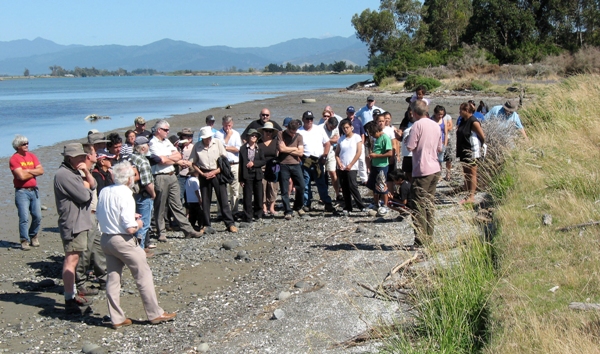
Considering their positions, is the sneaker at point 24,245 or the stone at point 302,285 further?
the sneaker at point 24,245

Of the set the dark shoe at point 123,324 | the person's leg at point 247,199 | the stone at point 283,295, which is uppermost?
the person's leg at point 247,199

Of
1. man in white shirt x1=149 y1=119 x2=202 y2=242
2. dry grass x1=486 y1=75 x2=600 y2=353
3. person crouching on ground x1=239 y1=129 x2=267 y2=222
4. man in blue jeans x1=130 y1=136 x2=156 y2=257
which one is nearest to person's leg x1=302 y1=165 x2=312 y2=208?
person crouching on ground x1=239 y1=129 x2=267 y2=222

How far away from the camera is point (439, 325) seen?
17.8 feet

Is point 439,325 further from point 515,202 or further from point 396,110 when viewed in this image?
point 396,110

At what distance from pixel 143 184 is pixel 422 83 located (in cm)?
4167

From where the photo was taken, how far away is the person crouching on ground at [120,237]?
22.3ft

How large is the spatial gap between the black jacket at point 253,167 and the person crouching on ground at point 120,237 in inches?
175

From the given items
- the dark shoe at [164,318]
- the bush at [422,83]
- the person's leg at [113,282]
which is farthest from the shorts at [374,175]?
the bush at [422,83]

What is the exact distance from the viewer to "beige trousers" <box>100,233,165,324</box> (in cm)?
689

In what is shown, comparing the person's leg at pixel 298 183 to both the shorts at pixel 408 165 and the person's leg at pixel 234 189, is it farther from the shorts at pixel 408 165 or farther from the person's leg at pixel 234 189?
the shorts at pixel 408 165

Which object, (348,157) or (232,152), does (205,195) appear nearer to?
(232,152)

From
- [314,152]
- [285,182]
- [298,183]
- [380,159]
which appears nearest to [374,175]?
[380,159]

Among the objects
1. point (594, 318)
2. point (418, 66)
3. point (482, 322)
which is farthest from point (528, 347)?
point (418, 66)

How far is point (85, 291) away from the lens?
8.13m
